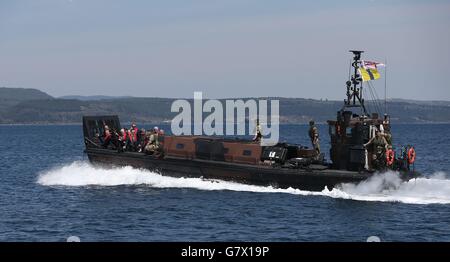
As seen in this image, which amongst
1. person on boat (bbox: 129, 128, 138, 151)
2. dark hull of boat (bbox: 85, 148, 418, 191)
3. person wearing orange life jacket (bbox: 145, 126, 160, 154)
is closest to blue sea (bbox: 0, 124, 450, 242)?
dark hull of boat (bbox: 85, 148, 418, 191)

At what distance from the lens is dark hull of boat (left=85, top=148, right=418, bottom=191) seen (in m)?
33.4

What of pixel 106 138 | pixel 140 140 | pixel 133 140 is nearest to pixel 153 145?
pixel 133 140

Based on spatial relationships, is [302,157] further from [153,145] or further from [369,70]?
[153,145]

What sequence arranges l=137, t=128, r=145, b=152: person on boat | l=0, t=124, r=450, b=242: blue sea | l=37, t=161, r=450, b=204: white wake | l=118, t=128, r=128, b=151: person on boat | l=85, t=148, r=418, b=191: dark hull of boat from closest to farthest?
l=0, t=124, r=450, b=242: blue sea < l=37, t=161, r=450, b=204: white wake < l=85, t=148, r=418, b=191: dark hull of boat < l=137, t=128, r=145, b=152: person on boat < l=118, t=128, r=128, b=151: person on boat

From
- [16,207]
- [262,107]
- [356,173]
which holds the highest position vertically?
[262,107]

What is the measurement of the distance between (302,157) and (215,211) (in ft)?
23.3

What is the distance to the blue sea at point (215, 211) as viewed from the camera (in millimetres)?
26906

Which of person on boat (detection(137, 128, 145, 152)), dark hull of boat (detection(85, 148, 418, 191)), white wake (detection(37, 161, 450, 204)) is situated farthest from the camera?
person on boat (detection(137, 128, 145, 152))

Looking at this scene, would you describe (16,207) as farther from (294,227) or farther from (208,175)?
(294,227)

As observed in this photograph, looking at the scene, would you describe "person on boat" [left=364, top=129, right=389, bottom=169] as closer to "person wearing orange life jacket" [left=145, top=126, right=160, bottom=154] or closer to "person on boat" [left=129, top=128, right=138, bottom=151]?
"person wearing orange life jacket" [left=145, top=126, right=160, bottom=154]

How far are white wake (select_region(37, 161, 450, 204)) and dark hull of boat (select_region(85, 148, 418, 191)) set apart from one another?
12.2 inches
